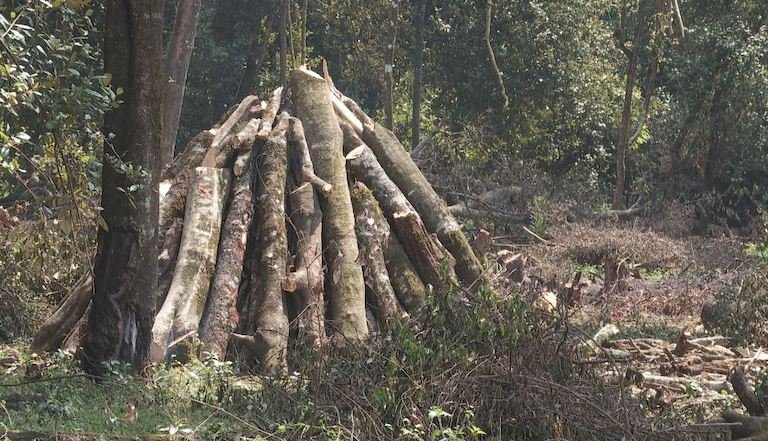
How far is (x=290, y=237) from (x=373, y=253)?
83 cm

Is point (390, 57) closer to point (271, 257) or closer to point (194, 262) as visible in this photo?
point (271, 257)

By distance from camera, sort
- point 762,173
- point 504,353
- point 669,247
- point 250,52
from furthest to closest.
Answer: point 250,52, point 762,173, point 669,247, point 504,353

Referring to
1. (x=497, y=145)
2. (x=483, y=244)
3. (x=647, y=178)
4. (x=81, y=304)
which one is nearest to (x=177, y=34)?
(x=483, y=244)

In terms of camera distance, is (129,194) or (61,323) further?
(61,323)

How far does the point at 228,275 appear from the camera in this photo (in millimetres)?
9828

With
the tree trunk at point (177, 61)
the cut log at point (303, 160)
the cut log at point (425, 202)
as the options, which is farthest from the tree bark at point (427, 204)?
the tree trunk at point (177, 61)

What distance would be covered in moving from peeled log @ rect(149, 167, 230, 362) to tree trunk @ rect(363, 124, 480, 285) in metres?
1.89

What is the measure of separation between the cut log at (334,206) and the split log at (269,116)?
22 cm

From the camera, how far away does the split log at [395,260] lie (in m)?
10.6

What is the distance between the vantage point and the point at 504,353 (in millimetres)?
7105

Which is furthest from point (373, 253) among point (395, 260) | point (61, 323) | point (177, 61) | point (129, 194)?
point (177, 61)

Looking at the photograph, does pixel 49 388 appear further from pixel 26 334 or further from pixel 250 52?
pixel 250 52

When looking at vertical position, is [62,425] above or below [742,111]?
below

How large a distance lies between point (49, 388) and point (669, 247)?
12377 millimetres
